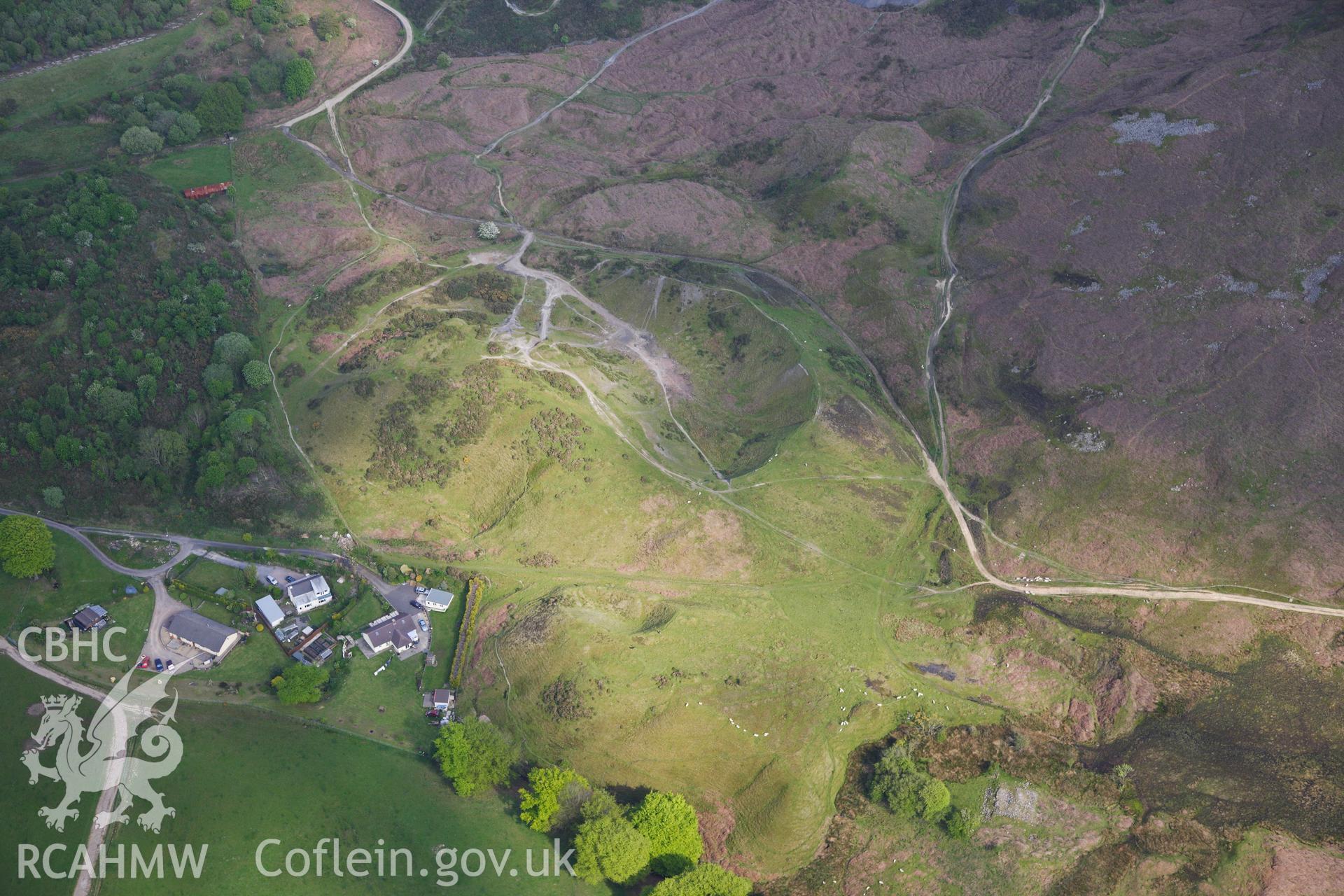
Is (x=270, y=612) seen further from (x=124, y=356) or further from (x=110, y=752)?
(x=124, y=356)

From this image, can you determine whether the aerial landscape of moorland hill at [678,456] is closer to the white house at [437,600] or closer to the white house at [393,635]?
the white house at [393,635]

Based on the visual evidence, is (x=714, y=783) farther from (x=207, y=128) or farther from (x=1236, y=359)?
(x=207, y=128)

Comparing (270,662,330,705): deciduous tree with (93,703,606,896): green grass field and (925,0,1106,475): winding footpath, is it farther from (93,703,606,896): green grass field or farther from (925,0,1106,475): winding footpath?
(925,0,1106,475): winding footpath

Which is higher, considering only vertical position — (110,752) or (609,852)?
(110,752)

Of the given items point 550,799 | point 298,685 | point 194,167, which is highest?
point 194,167

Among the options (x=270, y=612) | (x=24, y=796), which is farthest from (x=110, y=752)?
(x=270, y=612)

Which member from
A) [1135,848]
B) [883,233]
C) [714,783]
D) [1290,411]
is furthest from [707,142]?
[1135,848]

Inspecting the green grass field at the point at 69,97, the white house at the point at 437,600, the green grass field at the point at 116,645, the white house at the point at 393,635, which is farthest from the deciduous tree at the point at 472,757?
the green grass field at the point at 69,97

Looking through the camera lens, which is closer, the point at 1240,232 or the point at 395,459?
the point at 395,459
